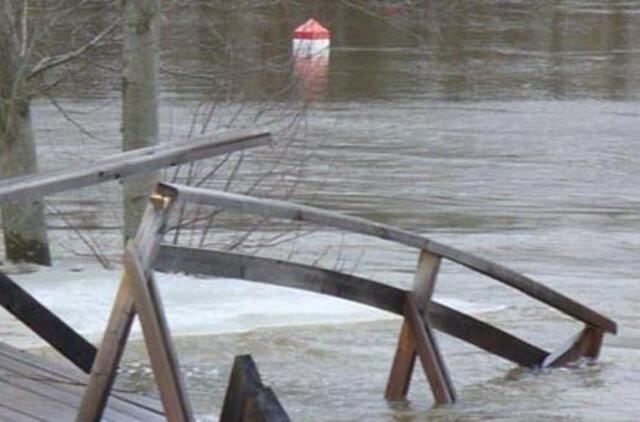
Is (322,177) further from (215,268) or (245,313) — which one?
(215,268)

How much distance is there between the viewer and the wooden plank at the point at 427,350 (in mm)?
7586

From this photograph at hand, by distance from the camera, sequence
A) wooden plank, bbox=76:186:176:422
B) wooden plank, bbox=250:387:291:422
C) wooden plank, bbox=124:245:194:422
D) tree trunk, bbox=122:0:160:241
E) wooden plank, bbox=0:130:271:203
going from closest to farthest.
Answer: wooden plank, bbox=250:387:291:422 → wooden plank, bbox=124:245:194:422 → wooden plank, bbox=76:186:176:422 → wooden plank, bbox=0:130:271:203 → tree trunk, bbox=122:0:160:241

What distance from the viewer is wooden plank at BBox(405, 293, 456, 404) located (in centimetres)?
759

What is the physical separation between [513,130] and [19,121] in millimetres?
12566

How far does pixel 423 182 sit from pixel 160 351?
42.7 ft

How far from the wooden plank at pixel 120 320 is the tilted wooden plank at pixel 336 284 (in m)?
0.71

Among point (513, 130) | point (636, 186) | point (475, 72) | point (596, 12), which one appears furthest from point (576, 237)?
point (596, 12)

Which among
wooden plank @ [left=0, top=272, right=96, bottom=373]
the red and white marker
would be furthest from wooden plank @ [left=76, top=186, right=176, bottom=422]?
the red and white marker

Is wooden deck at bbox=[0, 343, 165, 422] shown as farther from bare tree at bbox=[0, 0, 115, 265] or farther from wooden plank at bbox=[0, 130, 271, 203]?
bare tree at bbox=[0, 0, 115, 265]

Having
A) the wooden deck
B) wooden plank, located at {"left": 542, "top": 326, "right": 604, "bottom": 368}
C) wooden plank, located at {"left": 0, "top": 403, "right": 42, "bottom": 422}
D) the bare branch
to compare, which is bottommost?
wooden plank, located at {"left": 542, "top": 326, "right": 604, "bottom": 368}

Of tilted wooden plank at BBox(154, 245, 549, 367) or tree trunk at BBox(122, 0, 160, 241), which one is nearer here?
tilted wooden plank at BBox(154, 245, 549, 367)

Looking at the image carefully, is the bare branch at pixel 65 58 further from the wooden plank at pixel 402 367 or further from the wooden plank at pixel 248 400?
the wooden plank at pixel 248 400

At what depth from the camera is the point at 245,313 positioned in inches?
380

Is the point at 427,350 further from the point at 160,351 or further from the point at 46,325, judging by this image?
the point at 160,351
